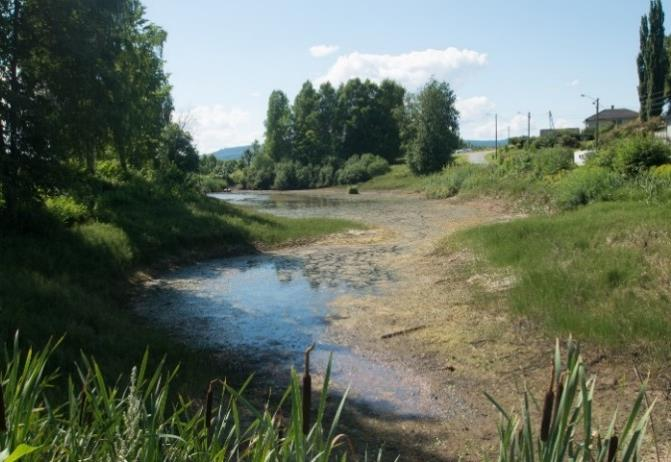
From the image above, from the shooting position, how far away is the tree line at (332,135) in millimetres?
75125

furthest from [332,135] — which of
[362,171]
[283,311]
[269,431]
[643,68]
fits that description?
[269,431]

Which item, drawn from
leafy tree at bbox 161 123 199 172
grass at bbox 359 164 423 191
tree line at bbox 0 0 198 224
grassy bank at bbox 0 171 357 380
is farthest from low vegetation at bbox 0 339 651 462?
grass at bbox 359 164 423 191

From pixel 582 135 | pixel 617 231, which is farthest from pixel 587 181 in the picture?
pixel 582 135

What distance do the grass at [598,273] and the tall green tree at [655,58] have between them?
5869 centimetres

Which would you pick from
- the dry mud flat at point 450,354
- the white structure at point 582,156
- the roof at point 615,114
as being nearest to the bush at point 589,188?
the dry mud flat at point 450,354

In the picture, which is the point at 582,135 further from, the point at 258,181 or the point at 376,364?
the point at 376,364

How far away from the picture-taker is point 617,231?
A: 11648 millimetres

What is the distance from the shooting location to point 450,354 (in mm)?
8773

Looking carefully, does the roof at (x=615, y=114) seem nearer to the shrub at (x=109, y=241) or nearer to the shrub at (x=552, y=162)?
the shrub at (x=552, y=162)

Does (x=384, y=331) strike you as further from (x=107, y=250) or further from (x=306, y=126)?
(x=306, y=126)

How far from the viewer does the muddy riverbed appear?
6.75 m

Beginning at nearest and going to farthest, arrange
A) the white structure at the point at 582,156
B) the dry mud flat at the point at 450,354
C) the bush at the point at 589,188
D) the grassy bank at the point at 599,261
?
the dry mud flat at the point at 450,354
the grassy bank at the point at 599,261
the bush at the point at 589,188
the white structure at the point at 582,156

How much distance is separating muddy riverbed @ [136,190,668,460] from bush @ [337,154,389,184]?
50.5 metres

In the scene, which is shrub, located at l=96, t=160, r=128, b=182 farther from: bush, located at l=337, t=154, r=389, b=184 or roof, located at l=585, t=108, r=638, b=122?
roof, located at l=585, t=108, r=638, b=122
